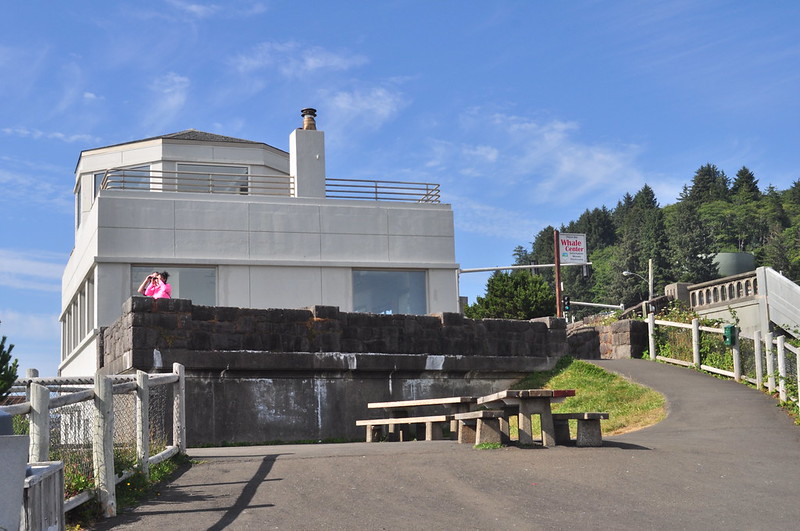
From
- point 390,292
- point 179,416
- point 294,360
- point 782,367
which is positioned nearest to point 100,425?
point 179,416

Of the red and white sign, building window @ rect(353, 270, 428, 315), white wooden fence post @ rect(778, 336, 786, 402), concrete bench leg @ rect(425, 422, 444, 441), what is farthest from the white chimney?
the red and white sign

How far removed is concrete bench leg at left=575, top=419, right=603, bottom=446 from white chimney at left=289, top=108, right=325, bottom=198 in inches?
640

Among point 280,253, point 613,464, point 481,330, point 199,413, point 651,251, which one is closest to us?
point 613,464

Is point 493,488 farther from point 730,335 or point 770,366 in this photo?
point 730,335

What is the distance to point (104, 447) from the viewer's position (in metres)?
8.89

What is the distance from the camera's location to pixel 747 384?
1961cm

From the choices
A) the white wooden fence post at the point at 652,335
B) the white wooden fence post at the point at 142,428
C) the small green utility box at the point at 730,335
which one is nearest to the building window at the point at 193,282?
the white wooden fence post at the point at 652,335

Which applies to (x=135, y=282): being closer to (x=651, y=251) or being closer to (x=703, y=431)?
(x=703, y=431)

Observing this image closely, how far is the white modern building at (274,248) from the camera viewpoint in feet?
81.6

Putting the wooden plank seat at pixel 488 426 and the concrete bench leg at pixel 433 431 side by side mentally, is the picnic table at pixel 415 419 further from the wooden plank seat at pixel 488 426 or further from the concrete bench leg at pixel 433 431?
the wooden plank seat at pixel 488 426

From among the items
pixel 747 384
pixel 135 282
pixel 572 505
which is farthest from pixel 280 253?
pixel 572 505

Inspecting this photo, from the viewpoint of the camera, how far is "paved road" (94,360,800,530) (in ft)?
27.6

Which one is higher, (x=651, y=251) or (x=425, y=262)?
(x=651, y=251)

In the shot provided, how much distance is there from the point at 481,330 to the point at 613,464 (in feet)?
33.7
